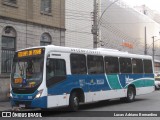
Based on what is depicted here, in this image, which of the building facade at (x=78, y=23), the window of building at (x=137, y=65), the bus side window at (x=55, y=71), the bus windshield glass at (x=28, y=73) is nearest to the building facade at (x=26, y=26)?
the building facade at (x=78, y=23)

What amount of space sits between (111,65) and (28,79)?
19.0 ft

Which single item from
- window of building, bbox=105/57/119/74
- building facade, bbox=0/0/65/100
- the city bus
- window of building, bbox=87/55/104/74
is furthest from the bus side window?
building facade, bbox=0/0/65/100

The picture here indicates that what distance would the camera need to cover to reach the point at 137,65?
2069cm

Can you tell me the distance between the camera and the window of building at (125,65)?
19042 mm

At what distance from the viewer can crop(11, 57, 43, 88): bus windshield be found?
45.0ft

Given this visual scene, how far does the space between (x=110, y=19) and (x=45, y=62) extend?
4395cm

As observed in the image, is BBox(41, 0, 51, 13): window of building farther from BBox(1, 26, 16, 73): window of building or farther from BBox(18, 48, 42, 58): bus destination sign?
BBox(18, 48, 42, 58): bus destination sign

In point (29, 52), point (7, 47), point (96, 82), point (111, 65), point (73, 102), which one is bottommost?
point (73, 102)

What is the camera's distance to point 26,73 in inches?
554

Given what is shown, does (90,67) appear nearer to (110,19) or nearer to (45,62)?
(45,62)

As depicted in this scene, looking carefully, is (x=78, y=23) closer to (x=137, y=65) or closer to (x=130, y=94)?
(x=137, y=65)

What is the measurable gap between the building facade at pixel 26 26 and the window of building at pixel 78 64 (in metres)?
6.72

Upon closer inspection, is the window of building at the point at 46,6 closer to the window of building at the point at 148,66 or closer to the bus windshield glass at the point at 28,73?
the window of building at the point at 148,66

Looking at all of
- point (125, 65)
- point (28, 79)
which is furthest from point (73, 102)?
point (125, 65)
